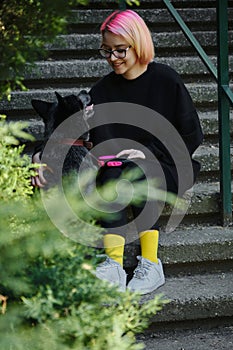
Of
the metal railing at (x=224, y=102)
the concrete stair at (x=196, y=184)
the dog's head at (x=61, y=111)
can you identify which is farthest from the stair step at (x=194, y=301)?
the dog's head at (x=61, y=111)

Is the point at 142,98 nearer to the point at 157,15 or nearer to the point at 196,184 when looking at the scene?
the point at 196,184

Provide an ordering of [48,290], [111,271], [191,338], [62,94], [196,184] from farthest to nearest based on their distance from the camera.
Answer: [62,94]
[196,184]
[191,338]
[111,271]
[48,290]

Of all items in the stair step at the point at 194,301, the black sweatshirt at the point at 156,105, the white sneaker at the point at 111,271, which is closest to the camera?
the white sneaker at the point at 111,271

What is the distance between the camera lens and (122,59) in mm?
3146

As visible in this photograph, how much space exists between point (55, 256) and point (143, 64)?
2071 millimetres

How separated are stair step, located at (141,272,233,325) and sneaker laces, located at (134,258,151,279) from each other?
0.32ft

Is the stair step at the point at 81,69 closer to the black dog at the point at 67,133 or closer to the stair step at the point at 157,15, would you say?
the stair step at the point at 157,15

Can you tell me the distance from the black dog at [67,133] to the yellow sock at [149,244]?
418 millimetres

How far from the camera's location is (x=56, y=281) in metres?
1.34

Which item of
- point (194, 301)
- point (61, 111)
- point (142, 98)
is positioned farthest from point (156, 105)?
point (194, 301)

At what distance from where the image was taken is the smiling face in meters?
3.11

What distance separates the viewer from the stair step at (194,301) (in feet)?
9.46

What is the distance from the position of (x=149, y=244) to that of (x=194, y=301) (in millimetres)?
335

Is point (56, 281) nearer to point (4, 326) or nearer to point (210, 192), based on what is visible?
point (4, 326)
